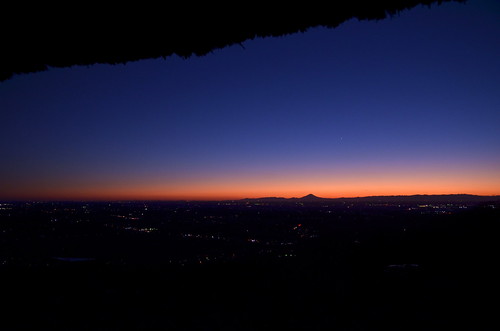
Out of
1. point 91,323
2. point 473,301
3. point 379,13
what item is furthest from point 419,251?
point 379,13

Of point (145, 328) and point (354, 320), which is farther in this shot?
point (354, 320)

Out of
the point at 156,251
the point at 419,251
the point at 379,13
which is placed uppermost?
the point at 379,13

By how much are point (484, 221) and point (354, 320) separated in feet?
51.9

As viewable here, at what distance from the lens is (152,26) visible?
5.19 feet

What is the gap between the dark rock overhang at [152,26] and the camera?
141 cm

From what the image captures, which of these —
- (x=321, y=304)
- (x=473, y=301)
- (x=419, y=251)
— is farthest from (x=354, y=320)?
(x=419, y=251)

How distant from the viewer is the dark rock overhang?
1.41 metres

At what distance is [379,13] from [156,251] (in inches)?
1519

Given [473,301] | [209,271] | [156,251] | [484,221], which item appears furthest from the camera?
[156,251]

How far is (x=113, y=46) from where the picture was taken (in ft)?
5.93

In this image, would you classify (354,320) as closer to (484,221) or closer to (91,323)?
(91,323)

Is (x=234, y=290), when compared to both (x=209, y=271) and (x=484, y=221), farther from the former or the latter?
(x=484, y=221)

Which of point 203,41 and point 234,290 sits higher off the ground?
point 203,41

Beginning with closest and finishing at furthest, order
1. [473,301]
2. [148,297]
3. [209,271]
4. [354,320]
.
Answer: [354,320], [473,301], [148,297], [209,271]
